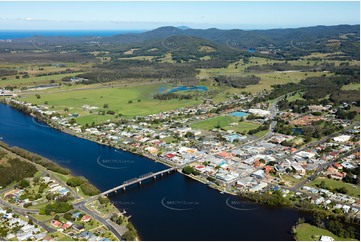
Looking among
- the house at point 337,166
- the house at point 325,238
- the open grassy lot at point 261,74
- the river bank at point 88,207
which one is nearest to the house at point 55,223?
the river bank at point 88,207

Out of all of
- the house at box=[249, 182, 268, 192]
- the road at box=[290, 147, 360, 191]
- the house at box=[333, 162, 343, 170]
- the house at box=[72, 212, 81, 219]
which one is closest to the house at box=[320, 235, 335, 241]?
the road at box=[290, 147, 360, 191]

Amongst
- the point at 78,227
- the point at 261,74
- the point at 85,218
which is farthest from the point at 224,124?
the point at 261,74

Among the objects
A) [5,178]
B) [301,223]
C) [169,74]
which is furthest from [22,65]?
[301,223]

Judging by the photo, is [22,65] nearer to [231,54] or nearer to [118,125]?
[231,54]

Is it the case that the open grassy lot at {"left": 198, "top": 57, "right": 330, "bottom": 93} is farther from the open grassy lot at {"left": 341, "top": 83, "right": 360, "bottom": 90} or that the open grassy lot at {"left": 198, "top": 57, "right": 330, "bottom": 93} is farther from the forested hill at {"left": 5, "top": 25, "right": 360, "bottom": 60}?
the forested hill at {"left": 5, "top": 25, "right": 360, "bottom": 60}

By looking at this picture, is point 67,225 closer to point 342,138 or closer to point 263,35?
point 342,138

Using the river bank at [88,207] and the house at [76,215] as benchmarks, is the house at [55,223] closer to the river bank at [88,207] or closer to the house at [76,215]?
the house at [76,215]
